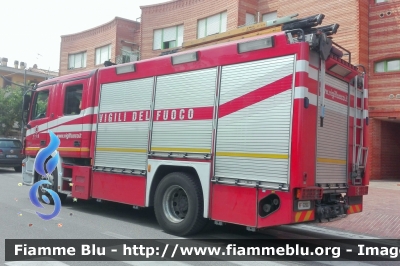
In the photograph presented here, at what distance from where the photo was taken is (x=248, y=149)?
243 inches

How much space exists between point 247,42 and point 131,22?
2531 cm

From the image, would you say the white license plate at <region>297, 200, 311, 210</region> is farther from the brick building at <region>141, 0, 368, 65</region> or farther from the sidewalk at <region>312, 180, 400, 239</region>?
the brick building at <region>141, 0, 368, 65</region>

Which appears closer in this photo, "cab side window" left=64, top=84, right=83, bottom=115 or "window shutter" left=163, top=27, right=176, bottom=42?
"cab side window" left=64, top=84, right=83, bottom=115

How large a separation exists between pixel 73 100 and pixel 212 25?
15.0 metres

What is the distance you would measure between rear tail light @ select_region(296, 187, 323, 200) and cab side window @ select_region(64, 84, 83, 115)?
584 centimetres

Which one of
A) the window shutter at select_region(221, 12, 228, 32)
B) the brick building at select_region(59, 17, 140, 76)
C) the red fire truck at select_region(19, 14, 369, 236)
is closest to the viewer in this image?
the red fire truck at select_region(19, 14, 369, 236)

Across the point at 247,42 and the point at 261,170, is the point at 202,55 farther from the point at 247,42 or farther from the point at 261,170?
the point at 261,170

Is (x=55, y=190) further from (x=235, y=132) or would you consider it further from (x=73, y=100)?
(x=235, y=132)

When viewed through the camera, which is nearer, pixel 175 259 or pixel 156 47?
pixel 175 259

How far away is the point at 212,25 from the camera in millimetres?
23281

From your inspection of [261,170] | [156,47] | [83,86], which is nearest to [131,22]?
[156,47]

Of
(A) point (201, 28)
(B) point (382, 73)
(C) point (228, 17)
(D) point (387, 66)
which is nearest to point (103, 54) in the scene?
(A) point (201, 28)

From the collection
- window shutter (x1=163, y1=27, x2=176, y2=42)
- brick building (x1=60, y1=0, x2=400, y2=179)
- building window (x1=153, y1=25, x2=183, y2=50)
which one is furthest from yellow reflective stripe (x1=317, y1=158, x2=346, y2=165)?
window shutter (x1=163, y1=27, x2=176, y2=42)

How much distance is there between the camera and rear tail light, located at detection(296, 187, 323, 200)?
5.61 m
